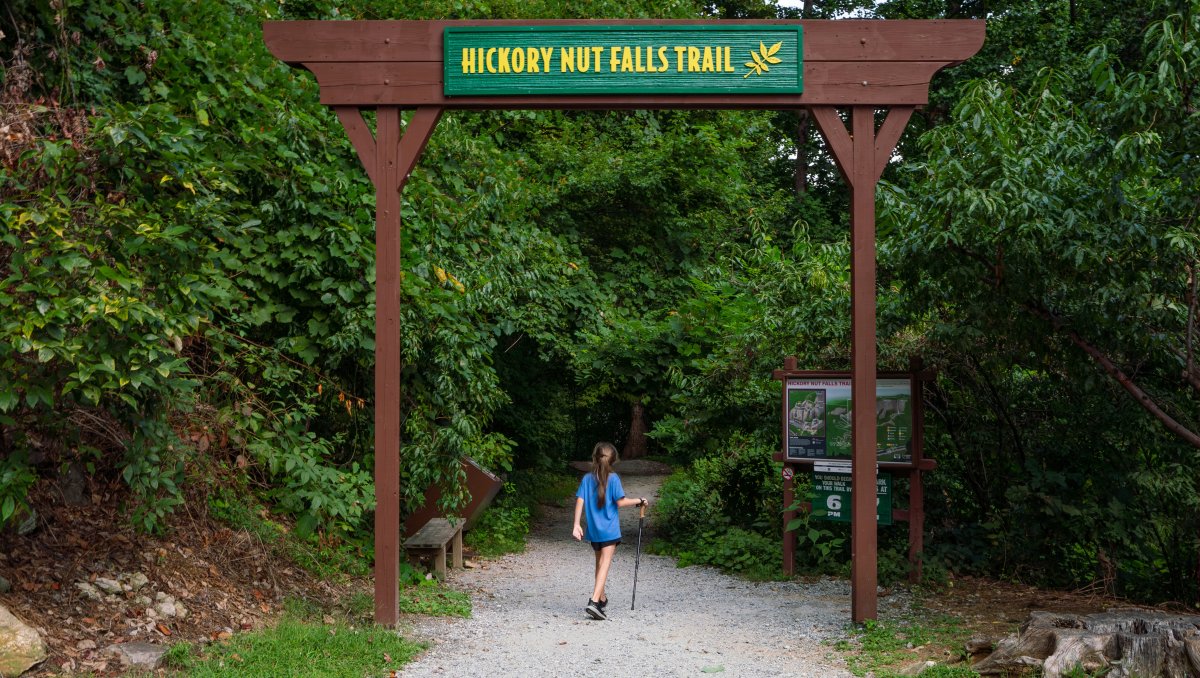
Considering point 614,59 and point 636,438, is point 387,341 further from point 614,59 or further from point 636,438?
point 636,438

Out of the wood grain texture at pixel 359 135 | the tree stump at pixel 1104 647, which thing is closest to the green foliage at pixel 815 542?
the tree stump at pixel 1104 647

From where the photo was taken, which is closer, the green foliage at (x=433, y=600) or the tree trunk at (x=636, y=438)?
the green foliage at (x=433, y=600)

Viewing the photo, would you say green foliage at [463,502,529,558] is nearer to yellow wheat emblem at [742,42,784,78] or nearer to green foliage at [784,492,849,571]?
green foliage at [784,492,849,571]

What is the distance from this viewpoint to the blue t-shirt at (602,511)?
324 inches

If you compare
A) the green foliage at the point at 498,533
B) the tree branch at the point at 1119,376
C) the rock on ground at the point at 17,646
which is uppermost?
the tree branch at the point at 1119,376

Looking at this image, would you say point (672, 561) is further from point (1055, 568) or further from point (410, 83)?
point (410, 83)

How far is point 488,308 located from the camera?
9.88 meters

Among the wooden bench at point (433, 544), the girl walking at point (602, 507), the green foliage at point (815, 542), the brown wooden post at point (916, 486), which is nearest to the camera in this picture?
the girl walking at point (602, 507)

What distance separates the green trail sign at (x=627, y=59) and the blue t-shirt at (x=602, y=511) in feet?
10.3

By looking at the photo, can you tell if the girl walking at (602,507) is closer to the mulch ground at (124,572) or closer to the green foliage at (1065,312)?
A: the mulch ground at (124,572)

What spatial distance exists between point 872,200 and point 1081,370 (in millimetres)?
2369

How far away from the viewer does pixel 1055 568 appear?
30.6 ft

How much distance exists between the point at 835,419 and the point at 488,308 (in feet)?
11.7

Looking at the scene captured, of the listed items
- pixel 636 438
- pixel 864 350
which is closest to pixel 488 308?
pixel 864 350
